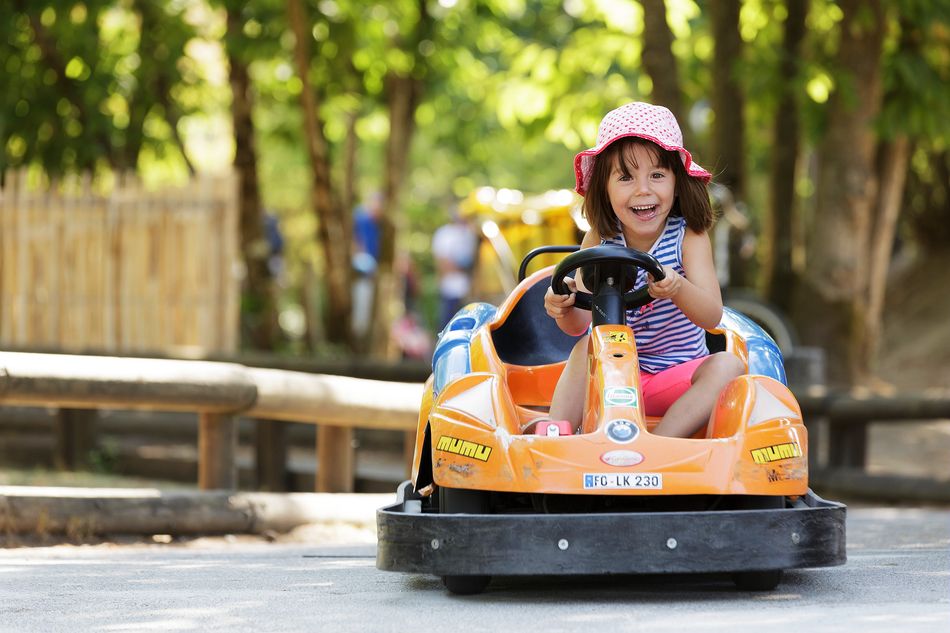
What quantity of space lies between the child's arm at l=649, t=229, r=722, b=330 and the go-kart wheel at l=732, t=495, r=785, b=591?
619 millimetres

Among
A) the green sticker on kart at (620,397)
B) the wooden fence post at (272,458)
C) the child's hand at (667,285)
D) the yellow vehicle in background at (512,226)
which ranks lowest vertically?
the wooden fence post at (272,458)

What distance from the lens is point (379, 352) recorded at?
1673 centimetres

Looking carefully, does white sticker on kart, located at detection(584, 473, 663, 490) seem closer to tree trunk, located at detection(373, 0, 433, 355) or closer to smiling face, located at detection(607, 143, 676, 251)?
smiling face, located at detection(607, 143, 676, 251)

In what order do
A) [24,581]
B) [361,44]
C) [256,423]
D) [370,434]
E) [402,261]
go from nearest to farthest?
[24,581], [256,423], [370,434], [361,44], [402,261]

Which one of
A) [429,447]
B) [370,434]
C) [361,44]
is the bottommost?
[370,434]

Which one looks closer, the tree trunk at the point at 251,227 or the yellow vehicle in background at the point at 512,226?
the yellow vehicle in background at the point at 512,226

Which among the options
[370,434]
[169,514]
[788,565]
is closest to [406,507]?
[788,565]

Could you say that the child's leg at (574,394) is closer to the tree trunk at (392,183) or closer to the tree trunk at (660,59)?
the tree trunk at (660,59)

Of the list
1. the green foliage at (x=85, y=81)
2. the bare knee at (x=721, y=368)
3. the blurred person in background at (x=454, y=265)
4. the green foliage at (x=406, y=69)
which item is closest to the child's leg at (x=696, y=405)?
the bare knee at (x=721, y=368)

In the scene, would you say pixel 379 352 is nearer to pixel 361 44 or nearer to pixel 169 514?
pixel 361 44

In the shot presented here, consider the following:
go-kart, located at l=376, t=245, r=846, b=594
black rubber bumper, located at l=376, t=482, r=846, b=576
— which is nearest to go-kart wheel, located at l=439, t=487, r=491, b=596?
go-kart, located at l=376, t=245, r=846, b=594

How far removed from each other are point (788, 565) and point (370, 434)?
7.98 meters

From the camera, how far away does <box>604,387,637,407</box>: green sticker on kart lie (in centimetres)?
504

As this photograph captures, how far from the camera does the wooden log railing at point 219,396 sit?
720cm
